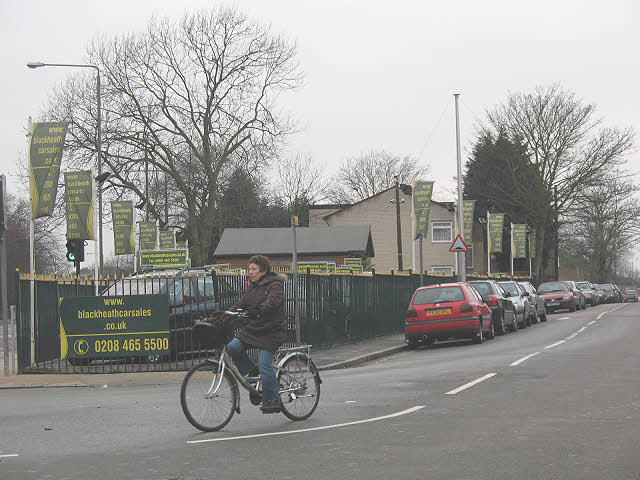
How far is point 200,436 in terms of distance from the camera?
27.1 feet

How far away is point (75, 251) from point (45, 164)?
14.7ft

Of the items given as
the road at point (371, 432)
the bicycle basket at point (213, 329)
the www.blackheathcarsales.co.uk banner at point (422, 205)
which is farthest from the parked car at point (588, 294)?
the bicycle basket at point (213, 329)

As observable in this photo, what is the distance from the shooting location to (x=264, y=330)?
8.73 m

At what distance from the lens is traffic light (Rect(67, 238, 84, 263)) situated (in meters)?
23.3

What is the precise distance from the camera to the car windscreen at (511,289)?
2955cm

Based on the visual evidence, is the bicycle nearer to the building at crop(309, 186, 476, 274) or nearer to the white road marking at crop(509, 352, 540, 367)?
the white road marking at crop(509, 352, 540, 367)

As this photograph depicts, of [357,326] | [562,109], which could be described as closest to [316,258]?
[562,109]

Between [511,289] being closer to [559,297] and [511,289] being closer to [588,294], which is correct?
[559,297]

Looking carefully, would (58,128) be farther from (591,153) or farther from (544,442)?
(591,153)

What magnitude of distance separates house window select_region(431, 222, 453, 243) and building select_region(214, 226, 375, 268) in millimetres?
7791

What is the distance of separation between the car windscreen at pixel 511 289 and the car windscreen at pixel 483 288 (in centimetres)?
321

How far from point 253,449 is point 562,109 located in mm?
54462

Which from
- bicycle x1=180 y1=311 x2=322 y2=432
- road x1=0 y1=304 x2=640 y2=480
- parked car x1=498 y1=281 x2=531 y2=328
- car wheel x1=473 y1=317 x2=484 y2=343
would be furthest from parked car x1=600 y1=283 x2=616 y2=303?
bicycle x1=180 y1=311 x2=322 y2=432

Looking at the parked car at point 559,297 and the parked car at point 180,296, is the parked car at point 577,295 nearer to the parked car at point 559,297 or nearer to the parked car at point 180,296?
the parked car at point 559,297
